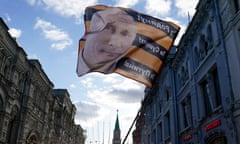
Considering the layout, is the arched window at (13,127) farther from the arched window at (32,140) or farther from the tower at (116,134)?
the tower at (116,134)

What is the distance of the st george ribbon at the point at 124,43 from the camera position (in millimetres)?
12414

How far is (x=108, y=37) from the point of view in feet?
42.9

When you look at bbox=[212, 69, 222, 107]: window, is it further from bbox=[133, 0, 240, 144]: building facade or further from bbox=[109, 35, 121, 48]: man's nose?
bbox=[109, 35, 121, 48]: man's nose

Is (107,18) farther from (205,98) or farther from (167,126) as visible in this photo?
(167,126)

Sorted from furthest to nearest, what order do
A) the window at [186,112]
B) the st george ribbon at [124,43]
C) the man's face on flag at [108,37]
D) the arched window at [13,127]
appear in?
the arched window at [13,127]
the window at [186,112]
the man's face on flag at [108,37]
the st george ribbon at [124,43]

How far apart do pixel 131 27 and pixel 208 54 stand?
17.7 feet

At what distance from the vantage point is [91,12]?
1362cm

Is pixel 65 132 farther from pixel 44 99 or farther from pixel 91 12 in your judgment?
pixel 91 12

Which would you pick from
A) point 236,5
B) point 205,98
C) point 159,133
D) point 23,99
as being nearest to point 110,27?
point 236,5

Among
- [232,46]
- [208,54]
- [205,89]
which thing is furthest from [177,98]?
[232,46]

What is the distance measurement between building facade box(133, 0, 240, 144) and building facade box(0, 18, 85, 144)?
1450 cm

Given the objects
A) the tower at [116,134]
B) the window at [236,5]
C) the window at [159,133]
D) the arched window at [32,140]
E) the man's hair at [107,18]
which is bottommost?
the arched window at [32,140]

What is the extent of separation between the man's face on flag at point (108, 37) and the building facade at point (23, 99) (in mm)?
12903

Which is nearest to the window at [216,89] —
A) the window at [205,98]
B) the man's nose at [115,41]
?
the window at [205,98]
